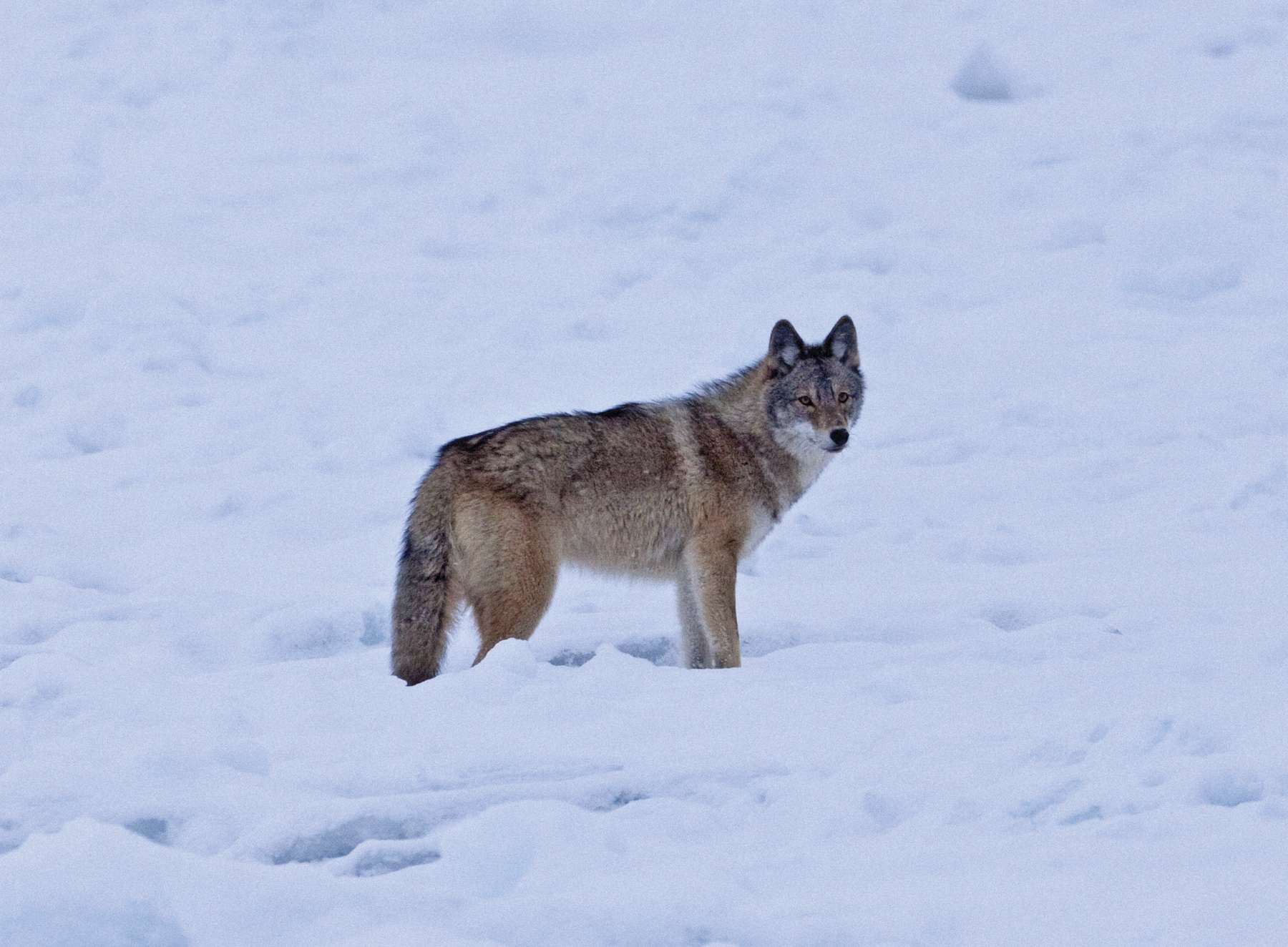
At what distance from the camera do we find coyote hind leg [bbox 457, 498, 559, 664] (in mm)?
7141

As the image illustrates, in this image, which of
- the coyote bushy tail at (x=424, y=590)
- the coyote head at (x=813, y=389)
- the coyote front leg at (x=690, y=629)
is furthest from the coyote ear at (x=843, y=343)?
the coyote bushy tail at (x=424, y=590)

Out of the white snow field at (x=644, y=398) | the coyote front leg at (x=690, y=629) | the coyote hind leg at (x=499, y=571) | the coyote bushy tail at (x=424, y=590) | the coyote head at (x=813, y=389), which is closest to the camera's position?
the white snow field at (x=644, y=398)

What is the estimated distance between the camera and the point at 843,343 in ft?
28.1

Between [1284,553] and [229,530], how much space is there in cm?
639

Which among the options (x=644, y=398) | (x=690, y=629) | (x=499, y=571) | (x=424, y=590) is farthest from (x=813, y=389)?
(x=644, y=398)

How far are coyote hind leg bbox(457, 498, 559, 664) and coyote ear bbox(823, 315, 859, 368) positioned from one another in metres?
2.25

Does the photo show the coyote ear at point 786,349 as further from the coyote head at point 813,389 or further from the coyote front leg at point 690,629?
the coyote front leg at point 690,629

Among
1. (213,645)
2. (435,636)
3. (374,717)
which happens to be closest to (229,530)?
(213,645)

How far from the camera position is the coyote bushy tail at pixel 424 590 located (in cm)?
701

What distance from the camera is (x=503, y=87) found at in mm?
17594

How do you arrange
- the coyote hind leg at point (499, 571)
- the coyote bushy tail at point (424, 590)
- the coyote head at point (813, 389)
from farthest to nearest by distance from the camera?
the coyote head at point (813, 389) < the coyote hind leg at point (499, 571) < the coyote bushy tail at point (424, 590)

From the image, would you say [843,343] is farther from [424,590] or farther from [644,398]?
[644,398]

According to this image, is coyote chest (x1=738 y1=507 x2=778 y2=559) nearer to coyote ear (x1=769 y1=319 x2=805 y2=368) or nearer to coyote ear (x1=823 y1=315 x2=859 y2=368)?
coyote ear (x1=769 y1=319 x2=805 y2=368)

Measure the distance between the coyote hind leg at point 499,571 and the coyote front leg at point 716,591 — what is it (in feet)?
3.11
